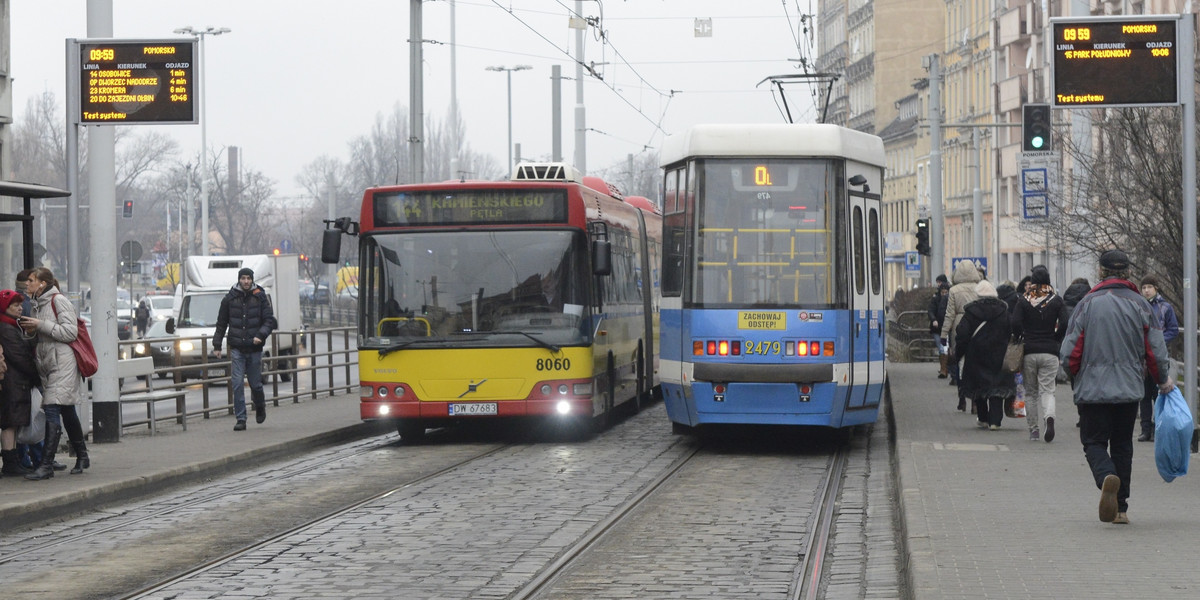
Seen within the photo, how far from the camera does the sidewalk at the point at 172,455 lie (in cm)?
1288

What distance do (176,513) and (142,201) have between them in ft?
363

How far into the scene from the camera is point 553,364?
1811 centimetres

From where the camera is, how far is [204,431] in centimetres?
1991

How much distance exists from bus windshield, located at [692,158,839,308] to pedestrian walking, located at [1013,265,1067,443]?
2.09 metres

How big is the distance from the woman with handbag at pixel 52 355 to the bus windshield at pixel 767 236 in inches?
228

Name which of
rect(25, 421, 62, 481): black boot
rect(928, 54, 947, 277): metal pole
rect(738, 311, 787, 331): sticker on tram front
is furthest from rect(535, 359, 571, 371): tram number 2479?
rect(928, 54, 947, 277): metal pole

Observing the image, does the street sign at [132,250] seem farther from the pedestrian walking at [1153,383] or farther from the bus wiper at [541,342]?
the pedestrian walking at [1153,383]

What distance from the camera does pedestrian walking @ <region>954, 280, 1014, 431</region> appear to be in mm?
18422

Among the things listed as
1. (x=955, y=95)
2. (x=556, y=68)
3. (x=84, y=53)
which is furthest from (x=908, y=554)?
(x=955, y=95)

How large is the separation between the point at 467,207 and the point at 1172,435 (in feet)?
30.0

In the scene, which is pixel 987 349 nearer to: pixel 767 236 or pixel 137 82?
pixel 767 236

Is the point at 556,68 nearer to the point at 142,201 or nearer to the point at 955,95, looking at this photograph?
the point at 955,95

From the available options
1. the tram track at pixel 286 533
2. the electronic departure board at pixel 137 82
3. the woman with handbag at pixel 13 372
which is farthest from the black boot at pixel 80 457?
the electronic departure board at pixel 137 82

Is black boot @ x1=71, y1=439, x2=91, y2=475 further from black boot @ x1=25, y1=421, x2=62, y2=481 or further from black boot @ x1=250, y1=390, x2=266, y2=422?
black boot @ x1=250, y1=390, x2=266, y2=422
